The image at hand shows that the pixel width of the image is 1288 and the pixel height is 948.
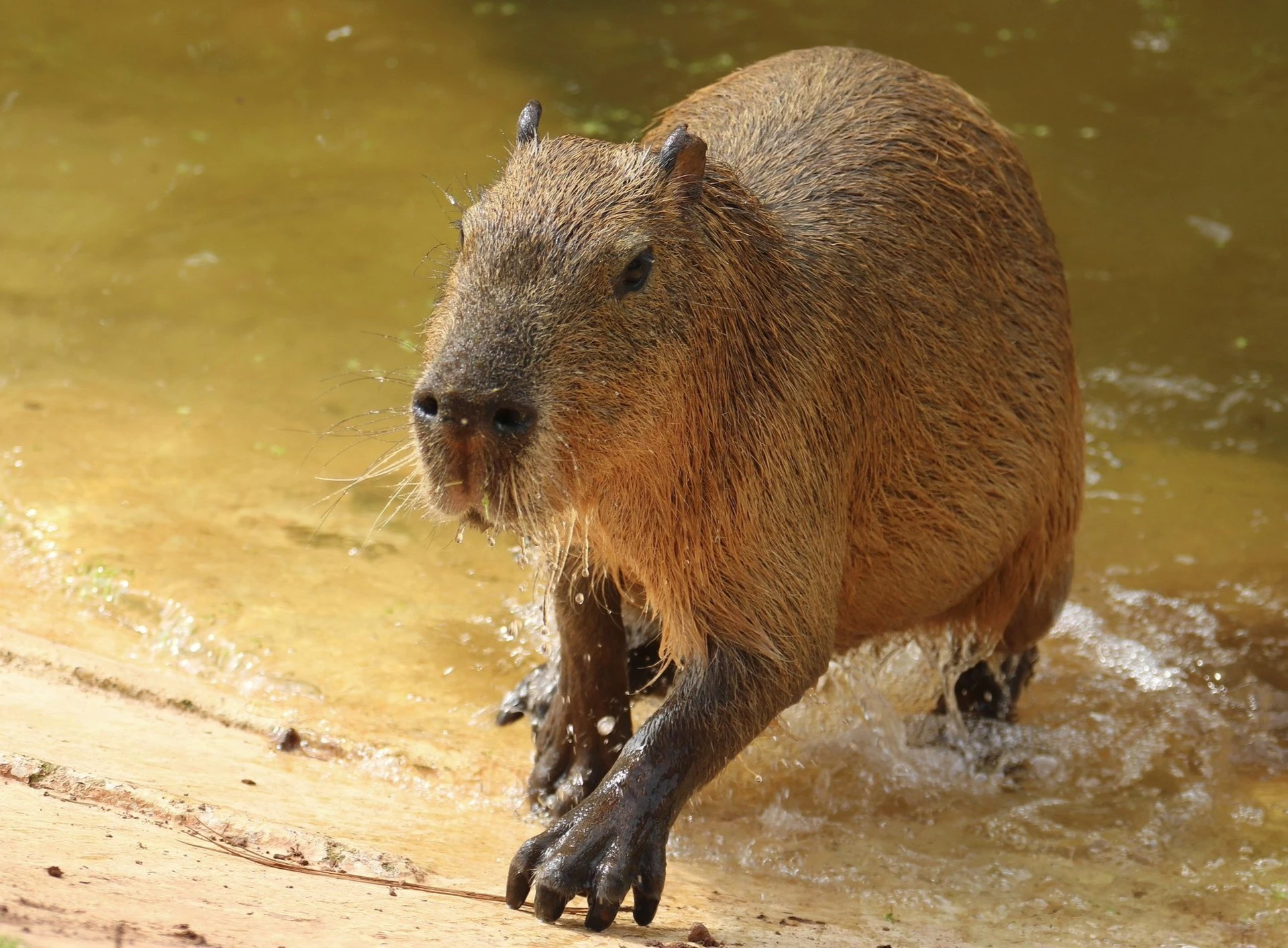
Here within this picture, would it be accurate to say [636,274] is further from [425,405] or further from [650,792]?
[650,792]

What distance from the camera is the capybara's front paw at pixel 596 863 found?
10.3 ft

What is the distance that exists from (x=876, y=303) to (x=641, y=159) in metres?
0.84

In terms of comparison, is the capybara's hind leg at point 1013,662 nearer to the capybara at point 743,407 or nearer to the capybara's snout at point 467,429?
the capybara at point 743,407

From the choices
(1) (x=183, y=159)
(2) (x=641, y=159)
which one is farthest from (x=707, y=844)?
(1) (x=183, y=159)

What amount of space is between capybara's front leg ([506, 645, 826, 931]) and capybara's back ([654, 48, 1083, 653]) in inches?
22.0

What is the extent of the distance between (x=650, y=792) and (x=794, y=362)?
3.26ft

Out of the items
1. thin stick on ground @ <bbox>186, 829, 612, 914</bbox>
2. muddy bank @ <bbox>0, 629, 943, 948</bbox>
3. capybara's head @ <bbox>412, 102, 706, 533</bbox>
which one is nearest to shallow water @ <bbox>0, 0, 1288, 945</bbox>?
muddy bank @ <bbox>0, 629, 943, 948</bbox>

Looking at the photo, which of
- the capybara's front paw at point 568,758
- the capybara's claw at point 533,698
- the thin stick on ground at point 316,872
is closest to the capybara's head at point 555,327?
the thin stick on ground at point 316,872

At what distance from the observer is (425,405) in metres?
2.83

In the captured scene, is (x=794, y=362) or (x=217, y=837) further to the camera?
(x=794, y=362)

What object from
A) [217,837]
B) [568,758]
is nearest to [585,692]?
[568,758]

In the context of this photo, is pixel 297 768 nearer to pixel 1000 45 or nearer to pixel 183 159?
pixel 183 159

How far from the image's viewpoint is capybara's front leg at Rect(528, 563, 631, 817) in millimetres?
3854

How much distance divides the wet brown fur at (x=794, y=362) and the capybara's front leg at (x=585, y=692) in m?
0.13
